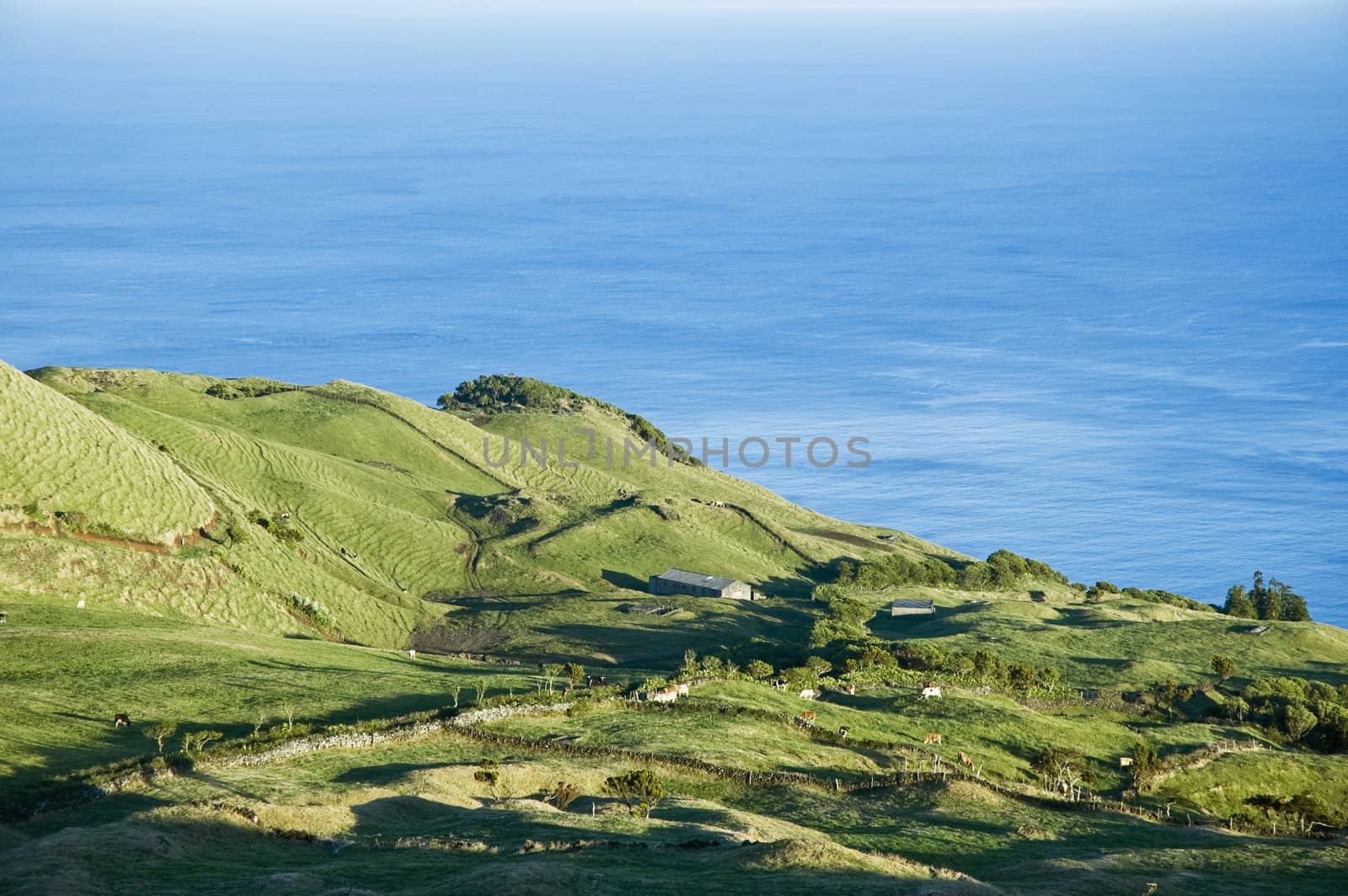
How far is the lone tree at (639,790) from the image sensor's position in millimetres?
44938

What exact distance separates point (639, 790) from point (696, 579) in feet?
201

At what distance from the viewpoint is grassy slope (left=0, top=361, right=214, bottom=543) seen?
8369 centimetres

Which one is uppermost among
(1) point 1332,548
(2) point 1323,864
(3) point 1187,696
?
(1) point 1332,548

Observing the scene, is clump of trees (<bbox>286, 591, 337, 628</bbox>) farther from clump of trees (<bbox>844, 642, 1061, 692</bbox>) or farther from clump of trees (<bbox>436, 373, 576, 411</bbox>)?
clump of trees (<bbox>436, 373, 576, 411</bbox>)

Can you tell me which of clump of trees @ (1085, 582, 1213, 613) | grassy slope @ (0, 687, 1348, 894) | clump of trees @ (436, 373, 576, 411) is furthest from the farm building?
clump of trees @ (436, 373, 576, 411)

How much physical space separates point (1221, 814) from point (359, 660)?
38.6 metres

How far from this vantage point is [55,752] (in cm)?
4906

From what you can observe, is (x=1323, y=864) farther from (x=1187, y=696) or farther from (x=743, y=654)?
(x=743, y=654)

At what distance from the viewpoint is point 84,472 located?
87688 mm

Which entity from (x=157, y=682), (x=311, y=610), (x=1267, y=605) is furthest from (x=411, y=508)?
(x=1267, y=605)

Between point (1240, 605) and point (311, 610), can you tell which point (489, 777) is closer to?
point (311, 610)

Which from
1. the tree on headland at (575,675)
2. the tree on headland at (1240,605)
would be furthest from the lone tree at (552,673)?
the tree on headland at (1240,605)

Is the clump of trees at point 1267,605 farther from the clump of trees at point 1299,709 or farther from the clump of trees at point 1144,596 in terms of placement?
the clump of trees at point 1299,709

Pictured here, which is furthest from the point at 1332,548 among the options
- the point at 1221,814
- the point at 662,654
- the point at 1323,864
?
the point at 1323,864
